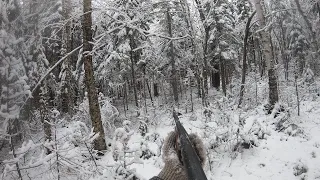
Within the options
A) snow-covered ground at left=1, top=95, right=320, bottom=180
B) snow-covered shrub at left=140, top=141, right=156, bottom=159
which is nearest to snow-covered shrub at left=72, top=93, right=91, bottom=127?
snow-covered ground at left=1, top=95, right=320, bottom=180

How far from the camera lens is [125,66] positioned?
749 inches

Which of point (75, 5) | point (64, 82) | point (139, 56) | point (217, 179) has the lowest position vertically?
point (217, 179)

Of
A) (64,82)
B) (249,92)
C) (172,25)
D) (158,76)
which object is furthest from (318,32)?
(64,82)

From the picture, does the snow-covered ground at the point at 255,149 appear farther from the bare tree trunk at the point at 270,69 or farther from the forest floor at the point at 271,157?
the bare tree trunk at the point at 270,69

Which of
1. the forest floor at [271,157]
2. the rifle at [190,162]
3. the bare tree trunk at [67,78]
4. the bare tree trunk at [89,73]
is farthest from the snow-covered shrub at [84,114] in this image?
the rifle at [190,162]

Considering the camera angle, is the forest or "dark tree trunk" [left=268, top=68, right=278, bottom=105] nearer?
the forest

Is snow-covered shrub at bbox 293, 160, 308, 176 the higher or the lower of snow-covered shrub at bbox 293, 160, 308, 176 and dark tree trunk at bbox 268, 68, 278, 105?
the lower

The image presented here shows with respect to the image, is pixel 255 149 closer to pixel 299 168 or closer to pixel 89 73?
pixel 299 168

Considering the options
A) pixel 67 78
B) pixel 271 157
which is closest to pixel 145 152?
pixel 271 157

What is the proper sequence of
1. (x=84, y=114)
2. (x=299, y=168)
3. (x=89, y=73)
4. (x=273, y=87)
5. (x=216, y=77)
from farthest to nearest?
(x=216, y=77) < (x=84, y=114) < (x=273, y=87) < (x=89, y=73) < (x=299, y=168)

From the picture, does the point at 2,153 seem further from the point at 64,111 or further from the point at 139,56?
the point at 139,56

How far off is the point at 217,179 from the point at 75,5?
1157 cm

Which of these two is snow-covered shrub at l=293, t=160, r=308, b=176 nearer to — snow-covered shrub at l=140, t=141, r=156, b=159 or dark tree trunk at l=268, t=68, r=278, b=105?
dark tree trunk at l=268, t=68, r=278, b=105

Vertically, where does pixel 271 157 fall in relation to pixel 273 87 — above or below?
below
